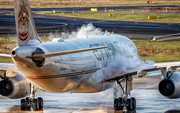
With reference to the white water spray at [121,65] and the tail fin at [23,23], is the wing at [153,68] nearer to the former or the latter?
the white water spray at [121,65]

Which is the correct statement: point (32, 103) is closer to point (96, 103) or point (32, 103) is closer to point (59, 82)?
point (59, 82)

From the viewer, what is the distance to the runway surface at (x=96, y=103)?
25.9 m

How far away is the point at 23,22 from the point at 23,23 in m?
0.06

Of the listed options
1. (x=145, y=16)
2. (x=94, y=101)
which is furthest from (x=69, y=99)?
(x=145, y=16)

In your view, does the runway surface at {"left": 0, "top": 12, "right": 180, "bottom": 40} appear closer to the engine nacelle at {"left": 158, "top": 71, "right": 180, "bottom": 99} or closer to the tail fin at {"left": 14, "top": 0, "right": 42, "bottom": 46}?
the engine nacelle at {"left": 158, "top": 71, "right": 180, "bottom": 99}

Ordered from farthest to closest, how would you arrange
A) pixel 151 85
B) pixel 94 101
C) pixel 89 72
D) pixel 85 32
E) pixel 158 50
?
pixel 158 50 < pixel 85 32 < pixel 151 85 < pixel 94 101 < pixel 89 72

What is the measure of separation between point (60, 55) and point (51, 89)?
7.87 feet

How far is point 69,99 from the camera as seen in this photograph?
30.0 meters

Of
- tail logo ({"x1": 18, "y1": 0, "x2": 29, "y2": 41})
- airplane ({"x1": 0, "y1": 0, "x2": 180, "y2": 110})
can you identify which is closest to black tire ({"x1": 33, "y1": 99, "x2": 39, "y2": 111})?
airplane ({"x1": 0, "y1": 0, "x2": 180, "y2": 110})

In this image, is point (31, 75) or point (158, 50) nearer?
point (31, 75)

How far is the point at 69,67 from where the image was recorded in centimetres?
2291

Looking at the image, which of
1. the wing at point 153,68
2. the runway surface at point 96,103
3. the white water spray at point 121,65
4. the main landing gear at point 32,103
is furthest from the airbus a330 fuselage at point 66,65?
the main landing gear at point 32,103

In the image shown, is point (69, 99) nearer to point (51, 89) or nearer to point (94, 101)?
point (94, 101)

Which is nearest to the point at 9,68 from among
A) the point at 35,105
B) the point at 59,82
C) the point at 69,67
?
the point at 35,105
